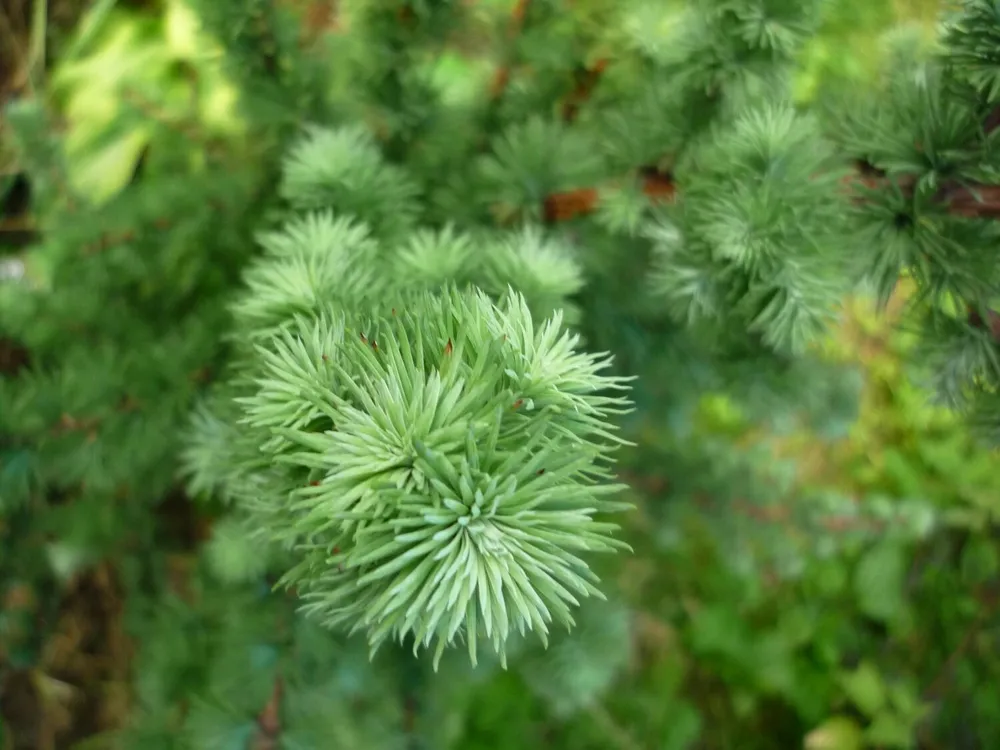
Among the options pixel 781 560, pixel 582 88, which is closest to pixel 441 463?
pixel 582 88

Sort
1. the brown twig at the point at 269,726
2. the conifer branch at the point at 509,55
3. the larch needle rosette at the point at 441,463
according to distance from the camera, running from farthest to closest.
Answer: the conifer branch at the point at 509,55 < the brown twig at the point at 269,726 < the larch needle rosette at the point at 441,463

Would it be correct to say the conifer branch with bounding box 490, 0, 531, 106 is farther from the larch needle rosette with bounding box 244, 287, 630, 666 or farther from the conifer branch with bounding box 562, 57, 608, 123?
the larch needle rosette with bounding box 244, 287, 630, 666

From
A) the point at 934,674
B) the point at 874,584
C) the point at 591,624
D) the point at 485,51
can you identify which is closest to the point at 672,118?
the point at 485,51

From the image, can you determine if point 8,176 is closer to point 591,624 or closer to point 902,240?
point 591,624

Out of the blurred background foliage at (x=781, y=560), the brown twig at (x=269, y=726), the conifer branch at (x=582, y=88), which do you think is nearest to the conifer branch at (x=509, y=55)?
the conifer branch at (x=582, y=88)

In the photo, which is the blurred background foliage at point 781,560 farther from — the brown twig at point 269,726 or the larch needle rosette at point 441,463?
the larch needle rosette at point 441,463

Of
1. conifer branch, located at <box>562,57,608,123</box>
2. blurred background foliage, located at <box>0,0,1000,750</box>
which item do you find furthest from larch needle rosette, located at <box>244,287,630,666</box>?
blurred background foliage, located at <box>0,0,1000,750</box>
